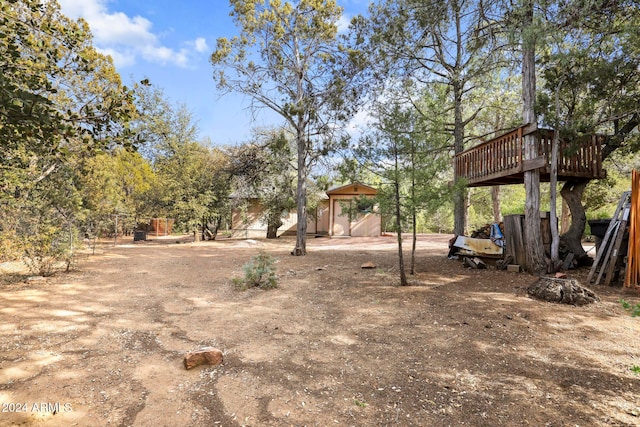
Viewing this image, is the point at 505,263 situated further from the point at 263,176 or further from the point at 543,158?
the point at 263,176

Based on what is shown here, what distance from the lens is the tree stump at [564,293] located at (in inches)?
→ 197

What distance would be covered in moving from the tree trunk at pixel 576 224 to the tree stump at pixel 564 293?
3467mm

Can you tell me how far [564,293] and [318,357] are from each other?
4419 millimetres

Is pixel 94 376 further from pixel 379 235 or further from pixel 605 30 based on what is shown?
pixel 379 235

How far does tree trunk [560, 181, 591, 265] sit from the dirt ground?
8.76 ft

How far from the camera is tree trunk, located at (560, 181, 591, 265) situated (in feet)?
26.1

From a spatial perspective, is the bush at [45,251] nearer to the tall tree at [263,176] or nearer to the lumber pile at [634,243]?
the tall tree at [263,176]

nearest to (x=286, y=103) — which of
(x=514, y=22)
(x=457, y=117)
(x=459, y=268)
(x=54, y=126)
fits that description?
(x=457, y=117)

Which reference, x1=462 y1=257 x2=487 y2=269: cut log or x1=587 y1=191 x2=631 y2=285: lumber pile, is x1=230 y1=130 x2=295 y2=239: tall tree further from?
x1=587 y1=191 x2=631 y2=285: lumber pile

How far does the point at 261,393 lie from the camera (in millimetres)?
2691

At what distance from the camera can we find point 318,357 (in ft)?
11.2

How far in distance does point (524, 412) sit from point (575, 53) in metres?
6.96

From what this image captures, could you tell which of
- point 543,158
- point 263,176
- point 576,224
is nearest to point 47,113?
point 543,158

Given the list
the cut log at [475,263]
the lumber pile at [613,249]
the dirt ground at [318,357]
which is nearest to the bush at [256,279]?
the dirt ground at [318,357]
